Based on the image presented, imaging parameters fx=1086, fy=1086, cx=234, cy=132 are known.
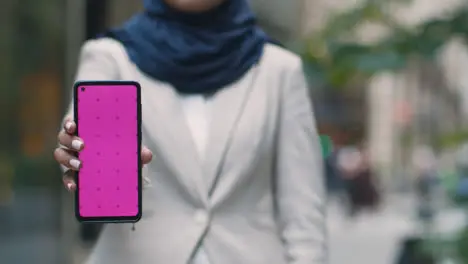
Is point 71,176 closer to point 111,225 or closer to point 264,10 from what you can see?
point 111,225

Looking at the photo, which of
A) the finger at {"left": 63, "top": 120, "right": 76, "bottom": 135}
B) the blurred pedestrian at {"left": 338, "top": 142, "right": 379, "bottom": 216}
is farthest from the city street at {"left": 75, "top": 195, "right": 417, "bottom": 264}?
the finger at {"left": 63, "top": 120, "right": 76, "bottom": 135}

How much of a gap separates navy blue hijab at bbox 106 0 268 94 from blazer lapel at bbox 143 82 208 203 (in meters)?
0.06

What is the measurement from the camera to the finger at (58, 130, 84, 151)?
2.20 metres

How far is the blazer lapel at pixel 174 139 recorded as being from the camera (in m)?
2.59

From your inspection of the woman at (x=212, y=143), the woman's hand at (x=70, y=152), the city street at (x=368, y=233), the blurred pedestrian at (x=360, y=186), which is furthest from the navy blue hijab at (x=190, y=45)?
the blurred pedestrian at (x=360, y=186)

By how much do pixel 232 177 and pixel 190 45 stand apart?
0.33 metres

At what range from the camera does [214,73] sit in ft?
8.67

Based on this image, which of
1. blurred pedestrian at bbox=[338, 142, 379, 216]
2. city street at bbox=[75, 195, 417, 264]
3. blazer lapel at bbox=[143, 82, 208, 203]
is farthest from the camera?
blurred pedestrian at bbox=[338, 142, 379, 216]

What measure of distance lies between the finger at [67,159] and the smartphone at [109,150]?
20mm

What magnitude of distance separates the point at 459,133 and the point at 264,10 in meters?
6.55

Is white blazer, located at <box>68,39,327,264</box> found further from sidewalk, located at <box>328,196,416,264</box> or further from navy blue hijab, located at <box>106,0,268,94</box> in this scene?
sidewalk, located at <box>328,196,416,264</box>

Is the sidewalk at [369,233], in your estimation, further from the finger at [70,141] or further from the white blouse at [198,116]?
the finger at [70,141]

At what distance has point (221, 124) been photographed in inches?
104

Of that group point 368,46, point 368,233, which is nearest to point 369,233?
point 368,233
